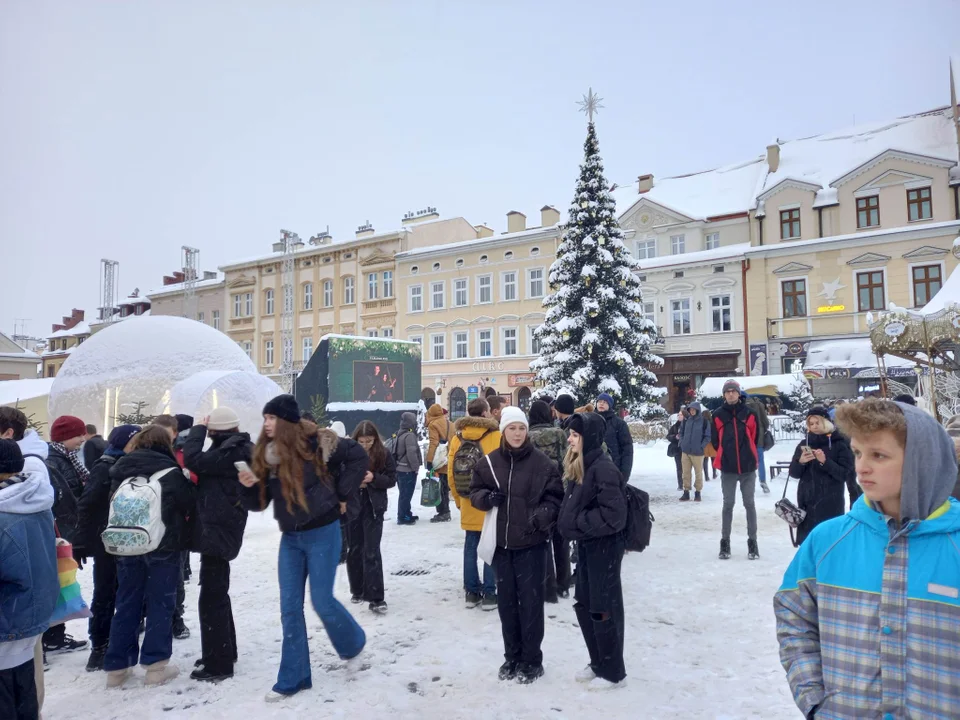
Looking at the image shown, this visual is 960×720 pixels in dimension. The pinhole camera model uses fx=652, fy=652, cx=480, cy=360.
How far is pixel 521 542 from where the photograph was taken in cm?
466

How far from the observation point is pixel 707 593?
6.63 m

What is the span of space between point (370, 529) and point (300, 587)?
216 cm

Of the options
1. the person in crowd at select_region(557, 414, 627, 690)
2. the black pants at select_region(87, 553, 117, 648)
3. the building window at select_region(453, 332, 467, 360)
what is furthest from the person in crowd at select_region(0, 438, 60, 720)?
the building window at select_region(453, 332, 467, 360)

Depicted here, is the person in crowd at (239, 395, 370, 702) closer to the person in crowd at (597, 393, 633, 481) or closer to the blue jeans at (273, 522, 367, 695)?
the blue jeans at (273, 522, 367, 695)

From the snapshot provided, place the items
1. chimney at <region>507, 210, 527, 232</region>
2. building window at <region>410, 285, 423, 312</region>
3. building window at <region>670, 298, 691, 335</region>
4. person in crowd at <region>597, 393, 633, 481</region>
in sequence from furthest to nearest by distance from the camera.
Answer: building window at <region>410, 285, 423, 312</region> → chimney at <region>507, 210, 527, 232</region> → building window at <region>670, 298, 691, 335</region> → person in crowd at <region>597, 393, 633, 481</region>

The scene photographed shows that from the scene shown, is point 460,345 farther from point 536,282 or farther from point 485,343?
point 536,282

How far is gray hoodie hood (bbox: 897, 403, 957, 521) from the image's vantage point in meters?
1.88

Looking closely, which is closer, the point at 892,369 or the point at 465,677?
the point at 465,677

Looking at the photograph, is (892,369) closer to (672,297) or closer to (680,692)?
(672,297)

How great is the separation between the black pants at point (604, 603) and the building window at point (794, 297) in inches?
1174

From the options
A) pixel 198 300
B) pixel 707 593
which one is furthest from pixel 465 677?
pixel 198 300

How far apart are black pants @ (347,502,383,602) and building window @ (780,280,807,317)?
95.1 ft

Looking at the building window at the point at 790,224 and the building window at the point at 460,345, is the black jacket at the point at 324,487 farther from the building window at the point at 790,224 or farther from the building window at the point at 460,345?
the building window at the point at 460,345

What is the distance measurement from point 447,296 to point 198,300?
23232 millimetres
